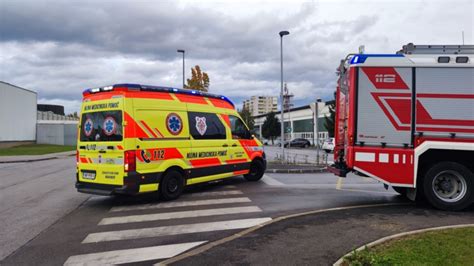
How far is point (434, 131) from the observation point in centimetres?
815

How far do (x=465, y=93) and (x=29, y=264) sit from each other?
8277 millimetres

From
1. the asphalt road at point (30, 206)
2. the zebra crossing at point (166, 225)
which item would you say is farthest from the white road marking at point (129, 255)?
the asphalt road at point (30, 206)

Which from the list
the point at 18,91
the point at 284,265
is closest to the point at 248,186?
the point at 284,265

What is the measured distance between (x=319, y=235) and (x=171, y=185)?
466cm

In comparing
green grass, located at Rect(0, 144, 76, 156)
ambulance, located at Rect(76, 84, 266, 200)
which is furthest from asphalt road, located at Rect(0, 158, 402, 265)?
green grass, located at Rect(0, 144, 76, 156)

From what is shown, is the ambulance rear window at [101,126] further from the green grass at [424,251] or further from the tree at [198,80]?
the tree at [198,80]

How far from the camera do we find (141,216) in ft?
25.8

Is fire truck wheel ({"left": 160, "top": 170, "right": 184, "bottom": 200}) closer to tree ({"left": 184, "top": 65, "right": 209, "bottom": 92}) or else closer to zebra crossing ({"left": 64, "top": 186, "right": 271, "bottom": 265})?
zebra crossing ({"left": 64, "top": 186, "right": 271, "bottom": 265})

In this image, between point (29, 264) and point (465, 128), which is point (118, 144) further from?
point (465, 128)

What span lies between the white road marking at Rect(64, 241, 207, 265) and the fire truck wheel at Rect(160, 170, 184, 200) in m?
3.80

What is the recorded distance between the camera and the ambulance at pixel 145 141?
28.8ft

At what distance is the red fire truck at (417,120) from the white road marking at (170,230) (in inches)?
116

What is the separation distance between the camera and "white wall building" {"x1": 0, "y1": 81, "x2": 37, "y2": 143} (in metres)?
45.7

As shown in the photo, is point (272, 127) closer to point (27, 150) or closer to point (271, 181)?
point (27, 150)
